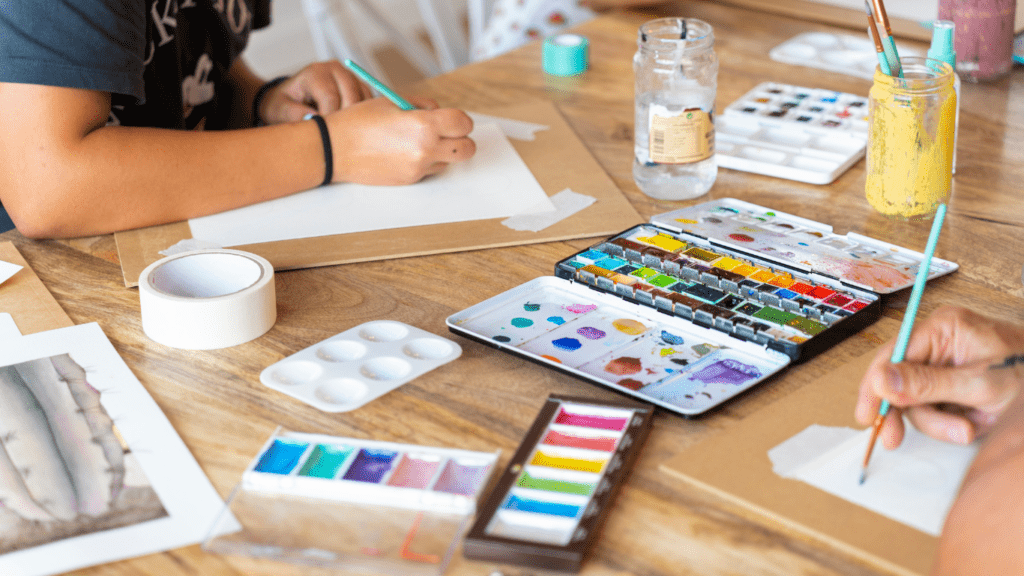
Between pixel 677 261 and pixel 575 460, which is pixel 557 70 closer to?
pixel 677 261

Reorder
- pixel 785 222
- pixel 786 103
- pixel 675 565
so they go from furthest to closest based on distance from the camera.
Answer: pixel 786 103, pixel 785 222, pixel 675 565

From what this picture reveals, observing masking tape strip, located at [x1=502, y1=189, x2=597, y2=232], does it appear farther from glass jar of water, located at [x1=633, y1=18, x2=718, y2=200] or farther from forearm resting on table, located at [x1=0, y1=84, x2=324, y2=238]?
forearm resting on table, located at [x1=0, y1=84, x2=324, y2=238]

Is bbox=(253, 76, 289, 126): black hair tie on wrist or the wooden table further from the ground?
bbox=(253, 76, 289, 126): black hair tie on wrist

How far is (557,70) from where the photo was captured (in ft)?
4.56

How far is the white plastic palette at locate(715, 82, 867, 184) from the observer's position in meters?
1.04

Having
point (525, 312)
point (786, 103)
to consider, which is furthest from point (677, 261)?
point (786, 103)

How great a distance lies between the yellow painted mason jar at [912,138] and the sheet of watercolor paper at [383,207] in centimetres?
33

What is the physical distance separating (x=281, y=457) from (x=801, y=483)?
333 millimetres

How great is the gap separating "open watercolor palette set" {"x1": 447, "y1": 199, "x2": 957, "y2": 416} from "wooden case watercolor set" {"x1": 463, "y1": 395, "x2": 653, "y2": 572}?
0.04 m

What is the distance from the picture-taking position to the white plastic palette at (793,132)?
3.42 ft

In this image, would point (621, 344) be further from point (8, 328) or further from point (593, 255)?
point (8, 328)

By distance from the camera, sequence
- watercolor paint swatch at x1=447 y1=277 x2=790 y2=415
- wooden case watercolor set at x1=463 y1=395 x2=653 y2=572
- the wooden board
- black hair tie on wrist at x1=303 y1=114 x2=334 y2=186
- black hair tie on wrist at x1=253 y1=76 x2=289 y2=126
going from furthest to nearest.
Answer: black hair tie on wrist at x1=253 y1=76 x2=289 y2=126, black hair tie on wrist at x1=303 y1=114 x2=334 y2=186, the wooden board, watercolor paint swatch at x1=447 y1=277 x2=790 y2=415, wooden case watercolor set at x1=463 y1=395 x2=653 y2=572

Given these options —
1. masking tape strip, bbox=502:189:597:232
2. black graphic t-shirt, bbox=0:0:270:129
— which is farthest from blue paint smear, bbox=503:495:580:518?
black graphic t-shirt, bbox=0:0:270:129

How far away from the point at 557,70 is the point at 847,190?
53 cm
